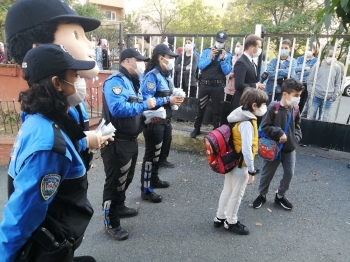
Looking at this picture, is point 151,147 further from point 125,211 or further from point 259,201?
point 259,201

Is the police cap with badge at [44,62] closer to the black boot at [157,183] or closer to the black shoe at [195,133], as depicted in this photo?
the black boot at [157,183]

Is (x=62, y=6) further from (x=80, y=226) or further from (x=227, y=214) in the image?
(x=227, y=214)

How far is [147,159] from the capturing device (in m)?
3.66

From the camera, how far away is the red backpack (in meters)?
2.86

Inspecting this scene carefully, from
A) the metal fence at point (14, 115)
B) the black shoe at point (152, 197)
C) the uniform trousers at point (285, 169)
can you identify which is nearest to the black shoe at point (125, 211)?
the black shoe at point (152, 197)

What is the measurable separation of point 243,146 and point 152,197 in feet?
4.75

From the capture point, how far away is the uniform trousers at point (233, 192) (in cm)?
292

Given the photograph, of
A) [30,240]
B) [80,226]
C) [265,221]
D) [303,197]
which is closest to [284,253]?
[265,221]

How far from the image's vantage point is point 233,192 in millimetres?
2969

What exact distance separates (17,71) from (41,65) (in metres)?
6.25

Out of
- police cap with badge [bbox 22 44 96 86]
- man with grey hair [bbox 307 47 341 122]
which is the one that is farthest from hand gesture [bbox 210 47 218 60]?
police cap with badge [bbox 22 44 96 86]

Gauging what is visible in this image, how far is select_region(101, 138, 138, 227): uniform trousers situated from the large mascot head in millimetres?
1212

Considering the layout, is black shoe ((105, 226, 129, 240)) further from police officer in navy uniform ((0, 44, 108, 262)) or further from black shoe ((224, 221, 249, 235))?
police officer in navy uniform ((0, 44, 108, 262))

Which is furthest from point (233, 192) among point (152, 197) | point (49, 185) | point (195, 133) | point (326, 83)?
point (326, 83)
